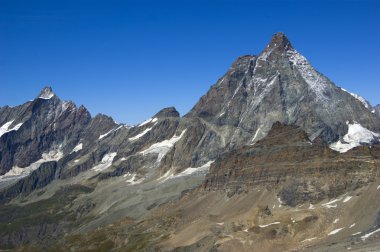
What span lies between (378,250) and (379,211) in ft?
159

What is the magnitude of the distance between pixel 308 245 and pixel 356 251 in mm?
39167

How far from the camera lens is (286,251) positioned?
7707 inches

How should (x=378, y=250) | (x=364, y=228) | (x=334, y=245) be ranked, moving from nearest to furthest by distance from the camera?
1. (x=378, y=250)
2. (x=334, y=245)
3. (x=364, y=228)

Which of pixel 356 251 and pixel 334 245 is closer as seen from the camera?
pixel 356 251

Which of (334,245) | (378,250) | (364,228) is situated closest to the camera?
(378,250)

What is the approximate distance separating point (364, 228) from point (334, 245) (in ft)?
69.3

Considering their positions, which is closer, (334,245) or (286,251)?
(334,245)

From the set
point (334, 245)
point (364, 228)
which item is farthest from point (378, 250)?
point (364, 228)

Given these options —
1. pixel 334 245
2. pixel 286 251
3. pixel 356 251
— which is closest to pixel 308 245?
pixel 286 251

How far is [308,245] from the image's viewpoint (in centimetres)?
19525

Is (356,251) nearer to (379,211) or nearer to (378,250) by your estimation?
(378,250)

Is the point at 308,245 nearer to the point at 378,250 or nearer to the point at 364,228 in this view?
the point at 364,228

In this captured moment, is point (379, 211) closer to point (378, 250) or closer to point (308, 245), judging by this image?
point (308, 245)

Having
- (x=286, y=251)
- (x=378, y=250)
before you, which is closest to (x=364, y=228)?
(x=286, y=251)
